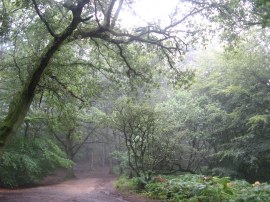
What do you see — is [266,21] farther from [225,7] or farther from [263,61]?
[263,61]

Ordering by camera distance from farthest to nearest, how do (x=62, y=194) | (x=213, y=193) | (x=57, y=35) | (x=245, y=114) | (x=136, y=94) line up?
(x=245, y=114) → (x=62, y=194) → (x=136, y=94) → (x=213, y=193) → (x=57, y=35)

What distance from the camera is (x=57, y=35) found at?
9133 millimetres

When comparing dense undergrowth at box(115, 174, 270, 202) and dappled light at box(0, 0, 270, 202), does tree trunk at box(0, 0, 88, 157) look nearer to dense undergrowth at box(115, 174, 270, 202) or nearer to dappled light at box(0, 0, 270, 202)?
dappled light at box(0, 0, 270, 202)

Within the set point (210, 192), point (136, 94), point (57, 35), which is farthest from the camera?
point (136, 94)

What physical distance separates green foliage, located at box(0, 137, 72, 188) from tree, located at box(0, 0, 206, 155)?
6.64 metres

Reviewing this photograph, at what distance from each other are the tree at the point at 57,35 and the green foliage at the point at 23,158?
6641 mm

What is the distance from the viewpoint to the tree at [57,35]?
9.08 metres

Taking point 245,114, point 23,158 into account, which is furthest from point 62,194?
point 245,114

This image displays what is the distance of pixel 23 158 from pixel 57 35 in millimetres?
10819

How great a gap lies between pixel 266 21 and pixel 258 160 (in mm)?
16297

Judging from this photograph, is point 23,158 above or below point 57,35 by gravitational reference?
below

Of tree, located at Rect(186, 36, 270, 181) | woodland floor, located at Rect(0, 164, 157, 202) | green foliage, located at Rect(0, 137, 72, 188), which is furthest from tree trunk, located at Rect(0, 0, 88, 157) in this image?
tree, located at Rect(186, 36, 270, 181)

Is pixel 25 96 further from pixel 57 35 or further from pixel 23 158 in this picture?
pixel 23 158

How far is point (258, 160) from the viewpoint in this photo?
2159cm
